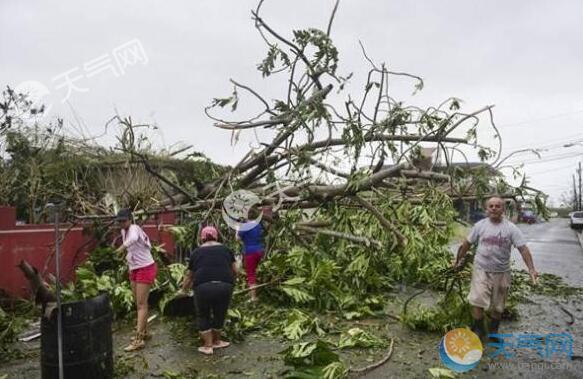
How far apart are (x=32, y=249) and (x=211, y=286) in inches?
139

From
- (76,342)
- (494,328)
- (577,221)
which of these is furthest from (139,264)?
(577,221)

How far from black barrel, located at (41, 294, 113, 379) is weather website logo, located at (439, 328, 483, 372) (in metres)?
3.17

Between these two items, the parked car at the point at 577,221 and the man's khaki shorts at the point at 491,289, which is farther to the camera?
the parked car at the point at 577,221

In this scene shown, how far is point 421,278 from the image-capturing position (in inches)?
313

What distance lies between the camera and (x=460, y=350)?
4.61 metres

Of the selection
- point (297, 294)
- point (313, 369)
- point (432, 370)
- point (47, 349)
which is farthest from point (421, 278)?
point (47, 349)

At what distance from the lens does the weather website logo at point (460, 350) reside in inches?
170

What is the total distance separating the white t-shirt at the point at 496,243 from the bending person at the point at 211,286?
2675 mm

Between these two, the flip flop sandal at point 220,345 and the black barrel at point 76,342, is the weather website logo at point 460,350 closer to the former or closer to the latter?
the flip flop sandal at point 220,345

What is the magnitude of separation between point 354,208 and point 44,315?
454 centimetres

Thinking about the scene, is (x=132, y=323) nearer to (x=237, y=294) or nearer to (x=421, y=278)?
(x=237, y=294)

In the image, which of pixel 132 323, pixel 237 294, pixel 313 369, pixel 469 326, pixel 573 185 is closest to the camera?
pixel 313 369

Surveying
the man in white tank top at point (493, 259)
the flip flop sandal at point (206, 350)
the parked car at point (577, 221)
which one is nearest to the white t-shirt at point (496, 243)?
the man in white tank top at point (493, 259)

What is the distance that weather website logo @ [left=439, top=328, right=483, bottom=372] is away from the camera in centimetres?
432
